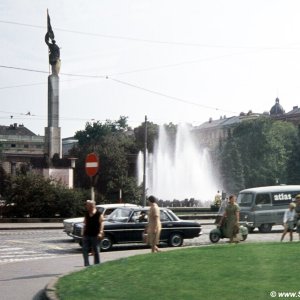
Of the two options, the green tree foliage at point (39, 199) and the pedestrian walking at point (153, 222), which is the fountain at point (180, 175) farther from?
the pedestrian walking at point (153, 222)

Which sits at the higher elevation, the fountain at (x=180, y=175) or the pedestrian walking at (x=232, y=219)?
the fountain at (x=180, y=175)

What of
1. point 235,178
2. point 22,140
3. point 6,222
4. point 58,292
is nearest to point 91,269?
point 58,292

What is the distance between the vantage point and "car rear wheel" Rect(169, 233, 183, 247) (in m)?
21.5

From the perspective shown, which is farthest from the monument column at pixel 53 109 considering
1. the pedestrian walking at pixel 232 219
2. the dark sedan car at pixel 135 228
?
the pedestrian walking at pixel 232 219

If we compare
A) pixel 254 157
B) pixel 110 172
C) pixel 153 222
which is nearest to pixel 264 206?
pixel 153 222

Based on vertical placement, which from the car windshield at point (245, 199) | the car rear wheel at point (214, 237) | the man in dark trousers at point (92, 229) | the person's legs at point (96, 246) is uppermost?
the car windshield at point (245, 199)

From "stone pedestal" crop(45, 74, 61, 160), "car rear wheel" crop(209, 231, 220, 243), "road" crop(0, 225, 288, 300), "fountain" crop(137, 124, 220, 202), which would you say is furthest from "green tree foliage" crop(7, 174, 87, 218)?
"fountain" crop(137, 124, 220, 202)

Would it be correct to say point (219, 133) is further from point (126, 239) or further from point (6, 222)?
point (126, 239)

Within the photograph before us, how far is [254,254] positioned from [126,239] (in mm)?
7576

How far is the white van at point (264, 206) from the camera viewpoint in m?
29.6

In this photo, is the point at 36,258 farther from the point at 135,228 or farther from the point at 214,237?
the point at 214,237

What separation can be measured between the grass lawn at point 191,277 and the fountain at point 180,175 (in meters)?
51.6

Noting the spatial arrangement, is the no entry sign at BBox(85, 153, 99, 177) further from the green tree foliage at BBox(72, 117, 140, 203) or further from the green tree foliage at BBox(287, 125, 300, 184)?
the green tree foliage at BBox(287, 125, 300, 184)

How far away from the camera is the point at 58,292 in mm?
10367
